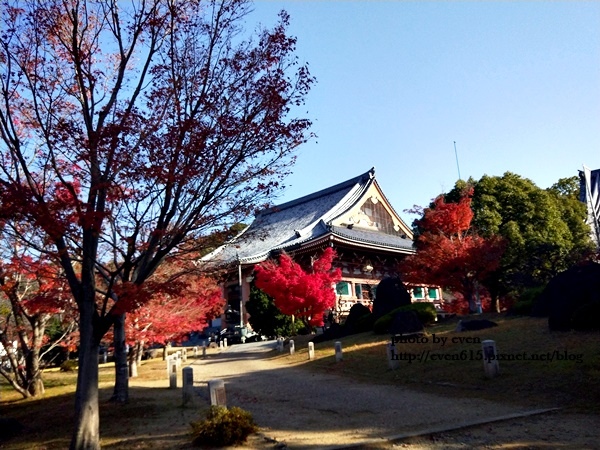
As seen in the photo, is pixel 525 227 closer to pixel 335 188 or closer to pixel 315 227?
pixel 315 227

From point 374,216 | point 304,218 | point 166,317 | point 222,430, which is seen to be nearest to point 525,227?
point 374,216

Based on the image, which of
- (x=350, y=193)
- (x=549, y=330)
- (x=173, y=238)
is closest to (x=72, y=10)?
(x=173, y=238)

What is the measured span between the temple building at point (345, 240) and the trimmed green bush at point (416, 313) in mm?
9632

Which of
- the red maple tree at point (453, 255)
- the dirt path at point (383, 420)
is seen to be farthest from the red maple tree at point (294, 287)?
the dirt path at point (383, 420)

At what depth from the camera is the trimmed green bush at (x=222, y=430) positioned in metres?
6.78

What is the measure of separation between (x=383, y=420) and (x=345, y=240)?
77.2ft

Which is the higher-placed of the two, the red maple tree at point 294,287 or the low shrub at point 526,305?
the red maple tree at point 294,287

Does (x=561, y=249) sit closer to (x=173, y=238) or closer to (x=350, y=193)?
(x=350, y=193)

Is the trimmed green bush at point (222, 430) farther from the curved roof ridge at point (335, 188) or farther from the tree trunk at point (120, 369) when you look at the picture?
the curved roof ridge at point (335, 188)

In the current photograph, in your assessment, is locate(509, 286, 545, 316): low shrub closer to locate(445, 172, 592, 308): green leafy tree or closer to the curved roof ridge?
locate(445, 172, 592, 308): green leafy tree

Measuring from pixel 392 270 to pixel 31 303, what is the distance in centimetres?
2813

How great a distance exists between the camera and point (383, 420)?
787 centimetres

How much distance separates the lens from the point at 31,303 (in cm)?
1095

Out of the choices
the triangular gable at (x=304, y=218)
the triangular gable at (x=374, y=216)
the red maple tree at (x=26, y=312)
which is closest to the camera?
the red maple tree at (x=26, y=312)
